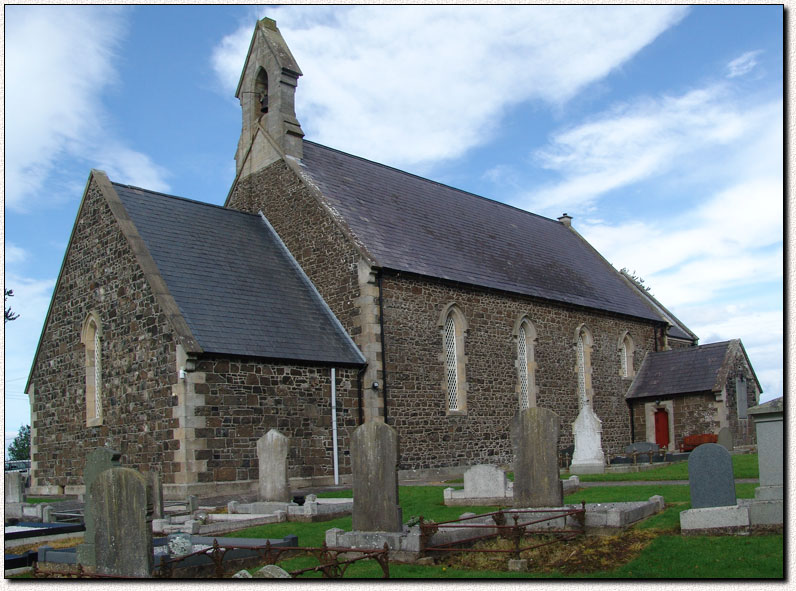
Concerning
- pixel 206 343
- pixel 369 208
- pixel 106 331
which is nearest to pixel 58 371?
pixel 106 331

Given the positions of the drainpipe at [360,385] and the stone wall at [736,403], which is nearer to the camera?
the drainpipe at [360,385]

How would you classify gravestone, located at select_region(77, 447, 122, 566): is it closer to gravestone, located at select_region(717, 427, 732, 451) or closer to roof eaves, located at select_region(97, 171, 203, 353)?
roof eaves, located at select_region(97, 171, 203, 353)

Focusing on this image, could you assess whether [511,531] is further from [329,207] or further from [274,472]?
[329,207]

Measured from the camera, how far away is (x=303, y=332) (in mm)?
22266

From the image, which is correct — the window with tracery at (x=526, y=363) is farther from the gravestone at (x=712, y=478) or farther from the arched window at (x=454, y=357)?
the gravestone at (x=712, y=478)

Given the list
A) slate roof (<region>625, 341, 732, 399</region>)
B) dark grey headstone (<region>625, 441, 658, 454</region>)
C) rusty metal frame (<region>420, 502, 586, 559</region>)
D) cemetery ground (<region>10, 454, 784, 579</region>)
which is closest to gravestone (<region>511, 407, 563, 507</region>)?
rusty metal frame (<region>420, 502, 586, 559</region>)

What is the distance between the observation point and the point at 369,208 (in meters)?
26.7

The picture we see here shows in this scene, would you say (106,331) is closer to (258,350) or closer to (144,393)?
(144,393)

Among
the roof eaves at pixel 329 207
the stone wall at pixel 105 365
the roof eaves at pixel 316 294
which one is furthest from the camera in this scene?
the roof eaves at pixel 329 207

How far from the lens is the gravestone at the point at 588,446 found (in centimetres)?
2177

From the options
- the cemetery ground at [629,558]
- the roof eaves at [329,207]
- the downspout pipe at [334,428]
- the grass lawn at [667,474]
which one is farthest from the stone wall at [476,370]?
the cemetery ground at [629,558]

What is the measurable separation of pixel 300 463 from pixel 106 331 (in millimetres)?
6257

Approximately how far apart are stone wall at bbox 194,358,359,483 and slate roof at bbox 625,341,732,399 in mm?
14658

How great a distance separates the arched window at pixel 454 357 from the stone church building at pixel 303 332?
0.20 ft
